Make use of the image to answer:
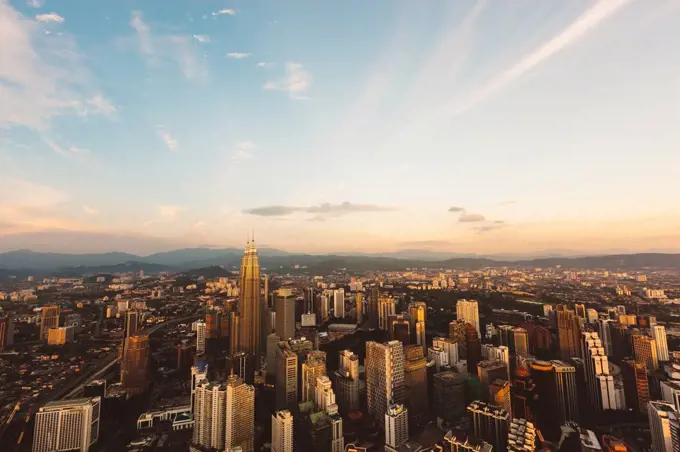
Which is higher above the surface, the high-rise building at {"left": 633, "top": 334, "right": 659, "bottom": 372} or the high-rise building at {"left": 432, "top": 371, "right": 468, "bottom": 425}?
the high-rise building at {"left": 633, "top": 334, "right": 659, "bottom": 372}

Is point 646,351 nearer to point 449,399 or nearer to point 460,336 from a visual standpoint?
point 460,336

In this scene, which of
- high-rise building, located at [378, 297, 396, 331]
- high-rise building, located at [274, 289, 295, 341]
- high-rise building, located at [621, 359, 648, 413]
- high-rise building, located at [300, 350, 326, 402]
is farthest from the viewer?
high-rise building, located at [378, 297, 396, 331]

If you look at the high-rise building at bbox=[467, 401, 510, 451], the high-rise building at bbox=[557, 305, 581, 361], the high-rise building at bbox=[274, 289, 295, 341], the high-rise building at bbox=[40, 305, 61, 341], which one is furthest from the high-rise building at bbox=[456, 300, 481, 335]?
the high-rise building at bbox=[40, 305, 61, 341]

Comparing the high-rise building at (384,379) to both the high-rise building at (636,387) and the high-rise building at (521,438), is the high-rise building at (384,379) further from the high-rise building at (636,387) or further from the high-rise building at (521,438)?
the high-rise building at (636,387)

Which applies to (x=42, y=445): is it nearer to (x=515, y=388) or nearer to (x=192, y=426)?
(x=192, y=426)

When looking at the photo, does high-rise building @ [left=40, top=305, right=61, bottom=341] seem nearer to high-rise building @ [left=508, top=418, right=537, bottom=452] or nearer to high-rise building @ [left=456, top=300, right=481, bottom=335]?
high-rise building @ [left=508, top=418, right=537, bottom=452]

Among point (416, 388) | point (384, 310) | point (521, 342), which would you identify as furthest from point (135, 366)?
point (521, 342)

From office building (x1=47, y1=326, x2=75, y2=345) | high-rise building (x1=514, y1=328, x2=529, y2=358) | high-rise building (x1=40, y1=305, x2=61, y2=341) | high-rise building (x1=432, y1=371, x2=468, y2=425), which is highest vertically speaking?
high-rise building (x1=40, y1=305, x2=61, y2=341)
